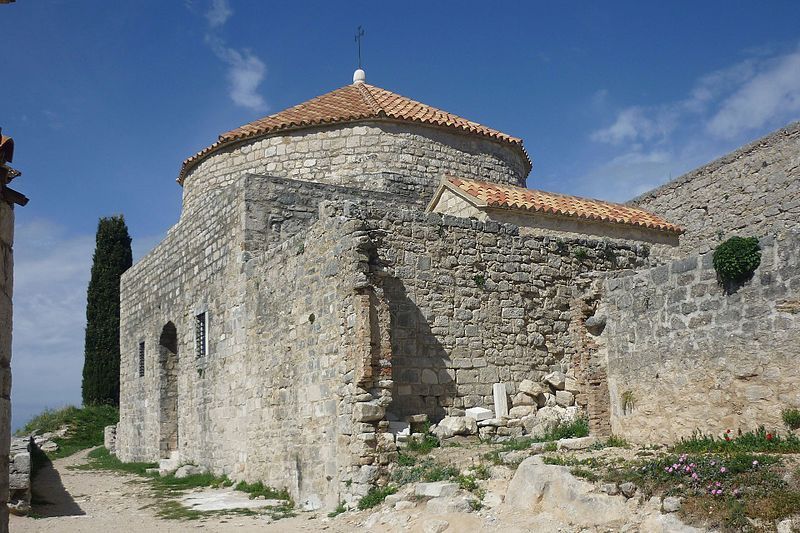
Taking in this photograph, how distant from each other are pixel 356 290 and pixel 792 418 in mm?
5588

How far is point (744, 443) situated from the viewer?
8234mm

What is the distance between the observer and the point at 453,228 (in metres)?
12.4

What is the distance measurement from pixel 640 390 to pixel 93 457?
20.2 metres

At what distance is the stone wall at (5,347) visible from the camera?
5059 millimetres

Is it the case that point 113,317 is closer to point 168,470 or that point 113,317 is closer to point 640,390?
point 168,470

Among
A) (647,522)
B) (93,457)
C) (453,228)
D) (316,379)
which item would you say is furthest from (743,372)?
(93,457)

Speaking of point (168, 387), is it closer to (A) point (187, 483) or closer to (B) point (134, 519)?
(A) point (187, 483)

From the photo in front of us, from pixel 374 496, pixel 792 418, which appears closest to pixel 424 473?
pixel 374 496

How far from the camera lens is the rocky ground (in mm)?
7535

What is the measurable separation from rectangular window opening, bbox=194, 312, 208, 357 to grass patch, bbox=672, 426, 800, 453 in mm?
11254

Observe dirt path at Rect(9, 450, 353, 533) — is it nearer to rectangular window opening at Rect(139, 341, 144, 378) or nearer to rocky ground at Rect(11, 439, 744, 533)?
rocky ground at Rect(11, 439, 744, 533)

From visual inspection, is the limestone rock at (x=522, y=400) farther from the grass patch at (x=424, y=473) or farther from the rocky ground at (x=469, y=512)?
the grass patch at (x=424, y=473)

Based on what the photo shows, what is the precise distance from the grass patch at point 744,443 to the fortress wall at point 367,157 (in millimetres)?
10698

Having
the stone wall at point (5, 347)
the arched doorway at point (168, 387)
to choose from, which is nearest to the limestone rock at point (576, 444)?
the stone wall at point (5, 347)
